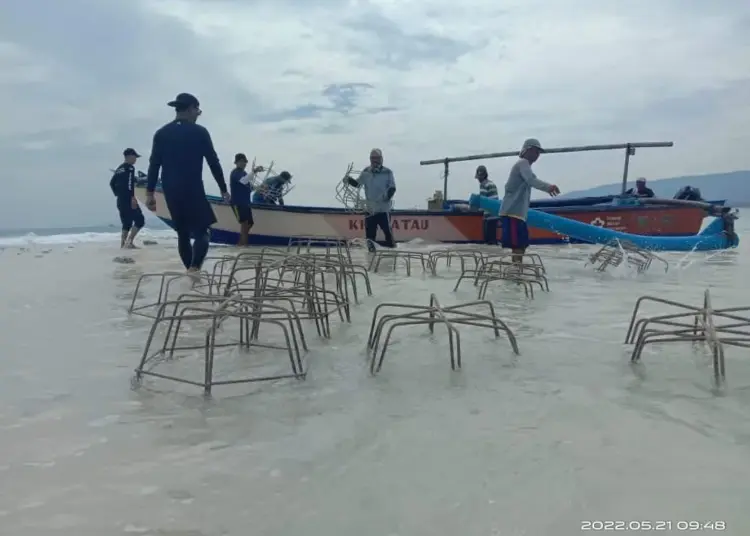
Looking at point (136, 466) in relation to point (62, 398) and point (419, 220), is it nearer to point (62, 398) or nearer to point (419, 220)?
point (62, 398)

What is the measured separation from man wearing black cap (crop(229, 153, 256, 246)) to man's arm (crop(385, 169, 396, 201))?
3262 mm

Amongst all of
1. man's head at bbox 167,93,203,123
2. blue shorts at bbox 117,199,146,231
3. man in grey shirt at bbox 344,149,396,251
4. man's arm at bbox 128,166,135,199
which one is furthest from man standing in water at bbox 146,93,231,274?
blue shorts at bbox 117,199,146,231

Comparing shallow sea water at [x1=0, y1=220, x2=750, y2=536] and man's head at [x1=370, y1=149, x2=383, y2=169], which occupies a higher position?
man's head at [x1=370, y1=149, x2=383, y2=169]

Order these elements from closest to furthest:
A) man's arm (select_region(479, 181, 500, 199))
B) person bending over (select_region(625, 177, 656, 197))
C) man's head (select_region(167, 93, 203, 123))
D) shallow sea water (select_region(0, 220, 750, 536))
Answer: shallow sea water (select_region(0, 220, 750, 536))
man's head (select_region(167, 93, 203, 123))
man's arm (select_region(479, 181, 500, 199))
person bending over (select_region(625, 177, 656, 197))

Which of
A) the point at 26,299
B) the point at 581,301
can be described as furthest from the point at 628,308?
the point at 26,299

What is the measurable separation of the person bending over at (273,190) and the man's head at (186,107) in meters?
7.16

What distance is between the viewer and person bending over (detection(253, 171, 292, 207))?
43.6 ft

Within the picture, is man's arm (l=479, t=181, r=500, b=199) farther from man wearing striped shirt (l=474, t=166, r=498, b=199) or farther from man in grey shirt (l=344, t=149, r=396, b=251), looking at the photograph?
man in grey shirt (l=344, t=149, r=396, b=251)

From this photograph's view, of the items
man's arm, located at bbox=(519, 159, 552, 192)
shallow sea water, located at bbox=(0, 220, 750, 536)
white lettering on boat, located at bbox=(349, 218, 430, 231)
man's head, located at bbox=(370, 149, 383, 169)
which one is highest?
man's head, located at bbox=(370, 149, 383, 169)

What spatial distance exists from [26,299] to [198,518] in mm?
4843

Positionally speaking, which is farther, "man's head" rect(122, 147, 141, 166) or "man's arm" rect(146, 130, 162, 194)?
"man's head" rect(122, 147, 141, 166)

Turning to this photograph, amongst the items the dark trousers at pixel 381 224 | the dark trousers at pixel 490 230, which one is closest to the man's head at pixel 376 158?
the dark trousers at pixel 381 224

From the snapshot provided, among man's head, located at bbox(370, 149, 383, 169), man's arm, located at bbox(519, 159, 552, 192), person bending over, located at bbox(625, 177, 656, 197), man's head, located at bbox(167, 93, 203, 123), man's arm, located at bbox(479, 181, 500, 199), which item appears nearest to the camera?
man's head, located at bbox(167, 93, 203, 123)

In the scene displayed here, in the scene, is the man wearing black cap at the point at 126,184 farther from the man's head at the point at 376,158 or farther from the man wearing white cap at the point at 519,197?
the man wearing white cap at the point at 519,197
